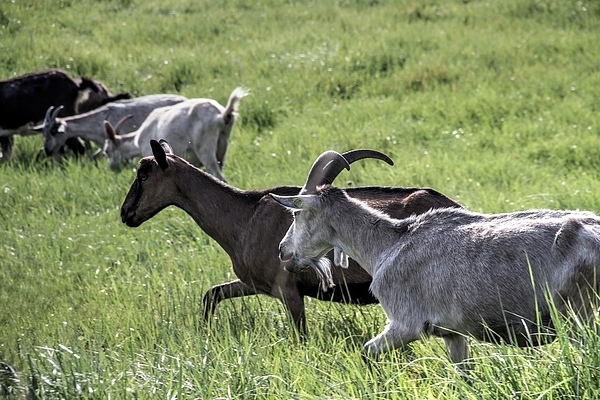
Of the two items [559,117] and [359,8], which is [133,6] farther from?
[559,117]

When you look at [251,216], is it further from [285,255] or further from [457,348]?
[457,348]

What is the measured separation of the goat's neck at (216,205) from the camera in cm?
567

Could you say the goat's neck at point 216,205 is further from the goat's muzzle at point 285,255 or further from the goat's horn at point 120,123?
the goat's horn at point 120,123

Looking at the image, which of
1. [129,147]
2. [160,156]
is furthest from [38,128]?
[160,156]

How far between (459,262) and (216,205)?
2.33 meters

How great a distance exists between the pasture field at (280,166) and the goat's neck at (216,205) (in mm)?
517

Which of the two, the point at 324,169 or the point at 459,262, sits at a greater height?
the point at 324,169

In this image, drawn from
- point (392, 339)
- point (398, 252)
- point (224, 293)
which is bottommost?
point (224, 293)

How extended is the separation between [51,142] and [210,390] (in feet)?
30.2

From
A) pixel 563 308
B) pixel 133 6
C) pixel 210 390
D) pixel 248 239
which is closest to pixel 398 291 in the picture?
pixel 563 308

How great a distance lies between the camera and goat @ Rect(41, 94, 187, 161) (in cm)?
1205

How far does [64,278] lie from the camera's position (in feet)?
23.6

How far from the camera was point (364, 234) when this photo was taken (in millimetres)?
4359

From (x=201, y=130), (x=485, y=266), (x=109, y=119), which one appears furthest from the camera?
(x=109, y=119)
